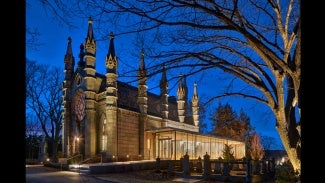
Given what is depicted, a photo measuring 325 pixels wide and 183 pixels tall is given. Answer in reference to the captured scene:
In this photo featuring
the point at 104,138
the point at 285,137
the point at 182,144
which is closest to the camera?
the point at 285,137

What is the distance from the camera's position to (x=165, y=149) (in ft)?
147

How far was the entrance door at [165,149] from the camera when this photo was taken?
4450 cm

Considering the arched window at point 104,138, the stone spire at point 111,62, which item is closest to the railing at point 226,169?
A: the arched window at point 104,138

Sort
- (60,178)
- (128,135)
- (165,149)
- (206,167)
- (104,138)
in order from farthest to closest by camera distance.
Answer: (165,149) < (128,135) < (104,138) < (206,167) < (60,178)

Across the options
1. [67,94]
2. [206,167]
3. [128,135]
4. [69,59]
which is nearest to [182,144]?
[128,135]

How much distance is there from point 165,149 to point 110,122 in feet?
29.5

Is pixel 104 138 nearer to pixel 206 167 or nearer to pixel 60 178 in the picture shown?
pixel 60 178

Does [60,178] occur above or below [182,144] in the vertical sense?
below

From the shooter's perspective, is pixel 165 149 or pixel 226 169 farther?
pixel 165 149

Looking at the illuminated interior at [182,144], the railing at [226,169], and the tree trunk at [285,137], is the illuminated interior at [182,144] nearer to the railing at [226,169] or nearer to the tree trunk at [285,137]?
the railing at [226,169]

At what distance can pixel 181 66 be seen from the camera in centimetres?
791
